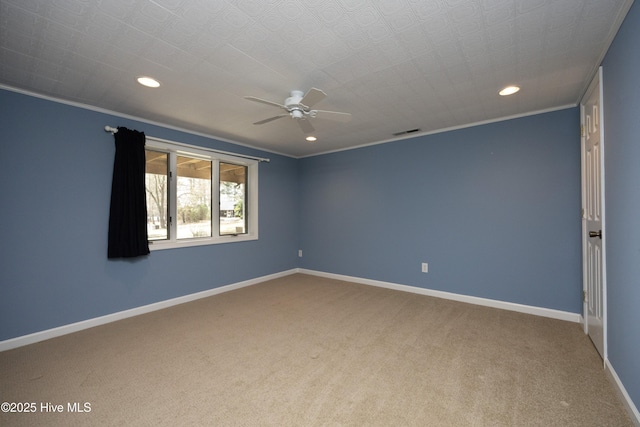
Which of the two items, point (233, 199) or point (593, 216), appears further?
point (233, 199)

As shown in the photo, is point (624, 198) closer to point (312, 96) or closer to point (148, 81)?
point (312, 96)

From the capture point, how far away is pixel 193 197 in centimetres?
401

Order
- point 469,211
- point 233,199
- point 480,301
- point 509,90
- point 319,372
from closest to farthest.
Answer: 1. point 319,372
2. point 509,90
3. point 480,301
4. point 469,211
5. point 233,199

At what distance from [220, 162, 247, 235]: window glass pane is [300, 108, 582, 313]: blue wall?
1513mm

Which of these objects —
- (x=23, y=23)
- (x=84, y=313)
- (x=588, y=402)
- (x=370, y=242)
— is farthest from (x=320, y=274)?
(x=23, y=23)

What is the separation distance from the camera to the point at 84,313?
2.87 meters

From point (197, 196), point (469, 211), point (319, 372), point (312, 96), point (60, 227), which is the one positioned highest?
point (312, 96)

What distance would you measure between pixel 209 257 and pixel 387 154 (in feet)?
10.7

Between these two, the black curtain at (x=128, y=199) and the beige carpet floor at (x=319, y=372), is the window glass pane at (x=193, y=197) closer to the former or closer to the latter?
the black curtain at (x=128, y=199)

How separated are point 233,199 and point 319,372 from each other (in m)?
3.26

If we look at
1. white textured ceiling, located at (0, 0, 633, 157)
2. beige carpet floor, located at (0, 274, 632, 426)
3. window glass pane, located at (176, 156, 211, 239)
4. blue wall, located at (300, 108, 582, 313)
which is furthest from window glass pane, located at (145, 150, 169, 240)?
blue wall, located at (300, 108, 582, 313)

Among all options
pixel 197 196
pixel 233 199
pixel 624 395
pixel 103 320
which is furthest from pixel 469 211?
pixel 103 320

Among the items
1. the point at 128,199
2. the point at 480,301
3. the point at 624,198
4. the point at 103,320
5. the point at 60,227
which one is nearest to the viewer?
the point at 624,198

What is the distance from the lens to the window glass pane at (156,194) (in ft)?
11.5
